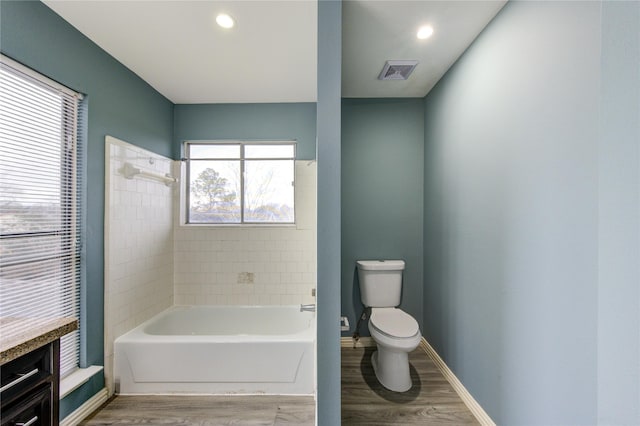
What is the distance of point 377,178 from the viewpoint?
276 centimetres

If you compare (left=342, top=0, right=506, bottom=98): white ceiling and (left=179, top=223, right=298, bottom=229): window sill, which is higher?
(left=342, top=0, right=506, bottom=98): white ceiling

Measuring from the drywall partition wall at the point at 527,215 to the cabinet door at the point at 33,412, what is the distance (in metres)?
2.08

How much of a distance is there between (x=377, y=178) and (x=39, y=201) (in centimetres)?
249

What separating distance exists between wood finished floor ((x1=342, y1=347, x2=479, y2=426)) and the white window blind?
188 centimetres

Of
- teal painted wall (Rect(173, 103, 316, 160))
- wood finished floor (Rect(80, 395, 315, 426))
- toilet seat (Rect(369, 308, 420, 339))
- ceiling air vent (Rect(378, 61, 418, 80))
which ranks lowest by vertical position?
wood finished floor (Rect(80, 395, 315, 426))

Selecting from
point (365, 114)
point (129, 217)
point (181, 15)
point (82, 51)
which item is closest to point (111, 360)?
point (129, 217)

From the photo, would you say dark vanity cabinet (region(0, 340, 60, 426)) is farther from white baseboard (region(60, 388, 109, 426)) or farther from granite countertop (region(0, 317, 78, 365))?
white baseboard (region(60, 388, 109, 426))

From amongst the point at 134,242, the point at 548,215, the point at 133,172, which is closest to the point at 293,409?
the point at 134,242

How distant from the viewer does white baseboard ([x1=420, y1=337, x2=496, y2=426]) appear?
169 centimetres

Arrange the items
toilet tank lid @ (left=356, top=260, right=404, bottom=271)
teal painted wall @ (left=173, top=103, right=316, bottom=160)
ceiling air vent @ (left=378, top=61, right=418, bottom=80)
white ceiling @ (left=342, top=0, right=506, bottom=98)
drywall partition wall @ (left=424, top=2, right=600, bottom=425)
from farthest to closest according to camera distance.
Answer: teal painted wall @ (left=173, top=103, right=316, bottom=160) → toilet tank lid @ (left=356, top=260, right=404, bottom=271) → ceiling air vent @ (left=378, top=61, right=418, bottom=80) → white ceiling @ (left=342, top=0, right=506, bottom=98) → drywall partition wall @ (left=424, top=2, right=600, bottom=425)

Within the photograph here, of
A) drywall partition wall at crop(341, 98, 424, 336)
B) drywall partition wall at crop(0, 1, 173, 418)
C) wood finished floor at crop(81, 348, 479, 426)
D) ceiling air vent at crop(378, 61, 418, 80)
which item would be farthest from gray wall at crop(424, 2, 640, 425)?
drywall partition wall at crop(0, 1, 173, 418)

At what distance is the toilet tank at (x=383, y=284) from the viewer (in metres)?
2.52

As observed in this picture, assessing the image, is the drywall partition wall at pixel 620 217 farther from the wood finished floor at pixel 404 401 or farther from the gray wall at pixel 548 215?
the wood finished floor at pixel 404 401

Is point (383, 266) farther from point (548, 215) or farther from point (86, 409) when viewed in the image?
point (86, 409)
